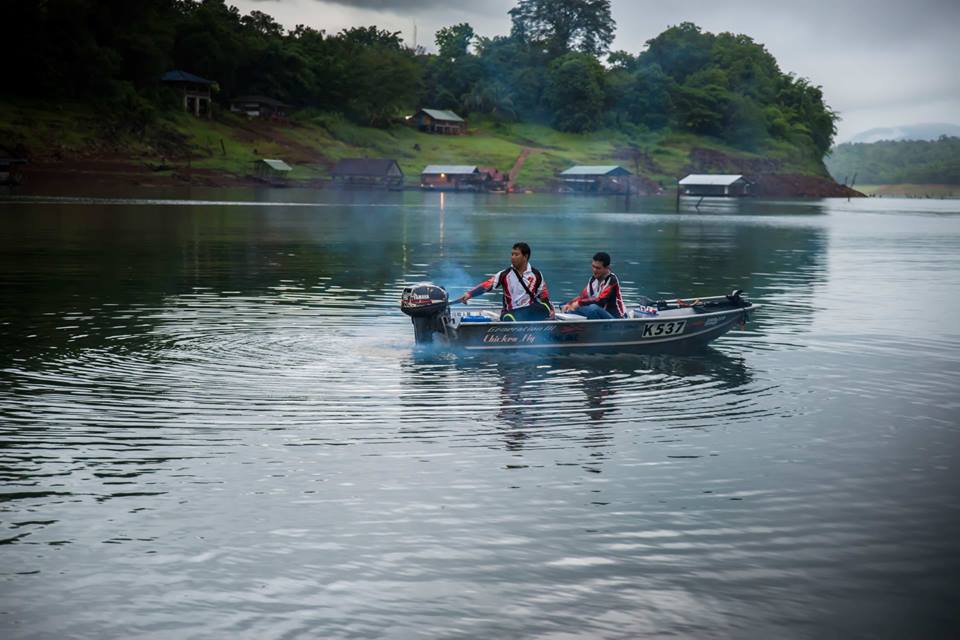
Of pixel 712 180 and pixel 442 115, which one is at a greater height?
pixel 442 115

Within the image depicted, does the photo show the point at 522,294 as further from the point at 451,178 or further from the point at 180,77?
the point at 451,178

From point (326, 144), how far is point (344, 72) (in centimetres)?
1710

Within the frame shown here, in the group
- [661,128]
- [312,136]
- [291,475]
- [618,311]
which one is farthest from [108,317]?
[661,128]

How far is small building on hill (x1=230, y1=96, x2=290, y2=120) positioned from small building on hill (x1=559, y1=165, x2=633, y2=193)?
4280cm

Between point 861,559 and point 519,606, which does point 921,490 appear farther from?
point 519,606

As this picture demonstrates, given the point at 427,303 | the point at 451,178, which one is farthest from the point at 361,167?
the point at 427,303

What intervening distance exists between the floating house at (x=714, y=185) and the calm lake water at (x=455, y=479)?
409ft

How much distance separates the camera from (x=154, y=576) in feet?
30.1

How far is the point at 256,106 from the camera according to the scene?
14225 centimetres

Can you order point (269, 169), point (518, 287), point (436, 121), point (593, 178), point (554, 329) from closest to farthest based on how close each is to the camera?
point (554, 329)
point (518, 287)
point (269, 169)
point (593, 178)
point (436, 121)

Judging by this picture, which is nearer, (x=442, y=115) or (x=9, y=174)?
(x=9, y=174)

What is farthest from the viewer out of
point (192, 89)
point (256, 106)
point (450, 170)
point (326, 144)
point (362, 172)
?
point (450, 170)

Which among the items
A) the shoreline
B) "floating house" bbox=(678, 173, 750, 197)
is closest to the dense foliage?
the shoreline

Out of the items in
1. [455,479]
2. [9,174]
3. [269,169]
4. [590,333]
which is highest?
[269,169]
